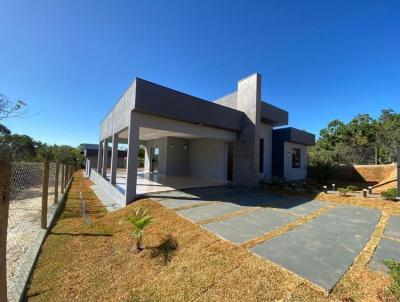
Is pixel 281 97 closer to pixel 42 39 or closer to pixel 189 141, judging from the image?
pixel 189 141

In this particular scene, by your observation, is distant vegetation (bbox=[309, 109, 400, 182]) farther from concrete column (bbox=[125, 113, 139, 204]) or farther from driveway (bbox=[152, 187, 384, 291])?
concrete column (bbox=[125, 113, 139, 204])

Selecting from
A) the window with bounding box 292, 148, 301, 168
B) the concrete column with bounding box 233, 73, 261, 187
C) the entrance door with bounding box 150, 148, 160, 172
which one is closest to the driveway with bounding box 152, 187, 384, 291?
the concrete column with bounding box 233, 73, 261, 187

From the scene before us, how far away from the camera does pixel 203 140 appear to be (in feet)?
47.0

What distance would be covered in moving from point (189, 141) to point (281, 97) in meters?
10.1

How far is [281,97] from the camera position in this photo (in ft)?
61.5

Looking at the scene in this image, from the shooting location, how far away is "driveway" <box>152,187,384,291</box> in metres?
3.19

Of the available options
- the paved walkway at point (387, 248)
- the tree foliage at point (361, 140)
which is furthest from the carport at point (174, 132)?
the tree foliage at point (361, 140)

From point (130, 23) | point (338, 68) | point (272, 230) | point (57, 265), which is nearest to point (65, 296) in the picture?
point (57, 265)

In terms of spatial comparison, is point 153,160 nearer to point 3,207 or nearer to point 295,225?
point 295,225

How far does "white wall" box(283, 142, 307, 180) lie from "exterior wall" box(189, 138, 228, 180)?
4713 millimetres

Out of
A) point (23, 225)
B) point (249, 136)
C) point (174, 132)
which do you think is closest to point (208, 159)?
point (249, 136)

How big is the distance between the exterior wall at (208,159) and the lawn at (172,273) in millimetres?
7873

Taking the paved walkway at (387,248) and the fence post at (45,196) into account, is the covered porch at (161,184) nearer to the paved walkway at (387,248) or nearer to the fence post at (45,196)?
the fence post at (45,196)

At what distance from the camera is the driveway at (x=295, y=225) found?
319 centimetres
